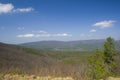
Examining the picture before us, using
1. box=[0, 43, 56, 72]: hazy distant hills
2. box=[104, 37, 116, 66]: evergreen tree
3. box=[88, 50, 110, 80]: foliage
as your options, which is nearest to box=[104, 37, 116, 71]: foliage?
box=[104, 37, 116, 66]: evergreen tree

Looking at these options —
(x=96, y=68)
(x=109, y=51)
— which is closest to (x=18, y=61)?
(x=109, y=51)

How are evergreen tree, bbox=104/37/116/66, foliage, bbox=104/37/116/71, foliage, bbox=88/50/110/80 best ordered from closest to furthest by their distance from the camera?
foliage, bbox=88/50/110/80 → evergreen tree, bbox=104/37/116/66 → foliage, bbox=104/37/116/71

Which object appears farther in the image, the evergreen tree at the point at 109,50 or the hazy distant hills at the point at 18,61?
the hazy distant hills at the point at 18,61

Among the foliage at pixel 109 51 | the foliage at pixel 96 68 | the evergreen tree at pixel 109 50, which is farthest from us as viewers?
the foliage at pixel 109 51

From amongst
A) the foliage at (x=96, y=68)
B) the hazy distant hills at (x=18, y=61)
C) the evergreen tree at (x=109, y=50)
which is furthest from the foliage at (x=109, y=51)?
the foliage at (x=96, y=68)

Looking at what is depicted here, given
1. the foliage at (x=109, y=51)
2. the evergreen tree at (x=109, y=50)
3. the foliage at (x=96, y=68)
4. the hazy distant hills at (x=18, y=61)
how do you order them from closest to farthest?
1. the foliage at (x=96, y=68)
2. the evergreen tree at (x=109, y=50)
3. the foliage at (x=109, y=51)
4. the hazy distant hills at (x=18, y=61)

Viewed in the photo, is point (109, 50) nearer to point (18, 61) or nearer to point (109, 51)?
point (109, 51)

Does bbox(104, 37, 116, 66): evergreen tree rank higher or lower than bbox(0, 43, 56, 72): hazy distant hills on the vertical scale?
higher

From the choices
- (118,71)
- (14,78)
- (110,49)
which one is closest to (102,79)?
(14,78)

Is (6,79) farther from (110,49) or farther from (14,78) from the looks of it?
(110,49)

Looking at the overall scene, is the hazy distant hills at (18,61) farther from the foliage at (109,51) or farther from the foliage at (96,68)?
the foliage at (96,68)

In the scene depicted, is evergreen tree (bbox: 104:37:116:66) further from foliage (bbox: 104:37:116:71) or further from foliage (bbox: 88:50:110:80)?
foliage (bbox: 88:50:110:80)
